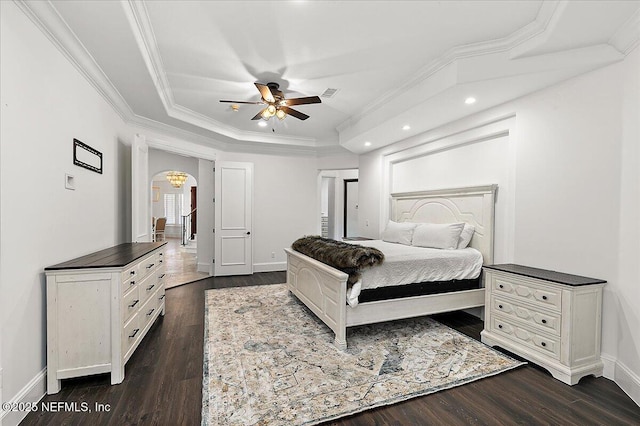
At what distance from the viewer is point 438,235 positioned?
383 cm

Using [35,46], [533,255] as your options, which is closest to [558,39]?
[533,255]

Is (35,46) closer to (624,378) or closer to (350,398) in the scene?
(350,398)

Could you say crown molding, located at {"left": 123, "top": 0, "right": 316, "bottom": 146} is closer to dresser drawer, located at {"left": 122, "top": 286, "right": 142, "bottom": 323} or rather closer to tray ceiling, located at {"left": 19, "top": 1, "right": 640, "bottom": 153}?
tray ceiling, located at {"left": 19, "top": 1, "right": 640, "bottom": 153}

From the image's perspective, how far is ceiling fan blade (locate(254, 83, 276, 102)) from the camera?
10.3 ft

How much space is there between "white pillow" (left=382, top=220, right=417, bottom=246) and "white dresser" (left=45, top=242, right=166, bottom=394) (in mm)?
3330

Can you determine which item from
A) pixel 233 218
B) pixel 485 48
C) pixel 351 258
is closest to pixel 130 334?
pixel 351 258

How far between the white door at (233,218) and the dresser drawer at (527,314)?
4.40 meters

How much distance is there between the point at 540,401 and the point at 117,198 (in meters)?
4.57

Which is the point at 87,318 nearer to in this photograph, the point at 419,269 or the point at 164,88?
the point at 164,88

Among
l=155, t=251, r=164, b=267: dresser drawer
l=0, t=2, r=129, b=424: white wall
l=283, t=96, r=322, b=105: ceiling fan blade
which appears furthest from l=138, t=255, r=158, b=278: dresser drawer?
l=283, t=96, r=322, b=105: ceiling fan blade

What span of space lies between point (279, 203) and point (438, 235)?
3.62 metres

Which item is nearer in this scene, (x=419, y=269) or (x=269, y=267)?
(x=419, y=269)

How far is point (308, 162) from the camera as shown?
22.0 ft

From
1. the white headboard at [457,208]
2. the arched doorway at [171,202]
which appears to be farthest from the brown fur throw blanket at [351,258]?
the arched doorway at [171,202]
